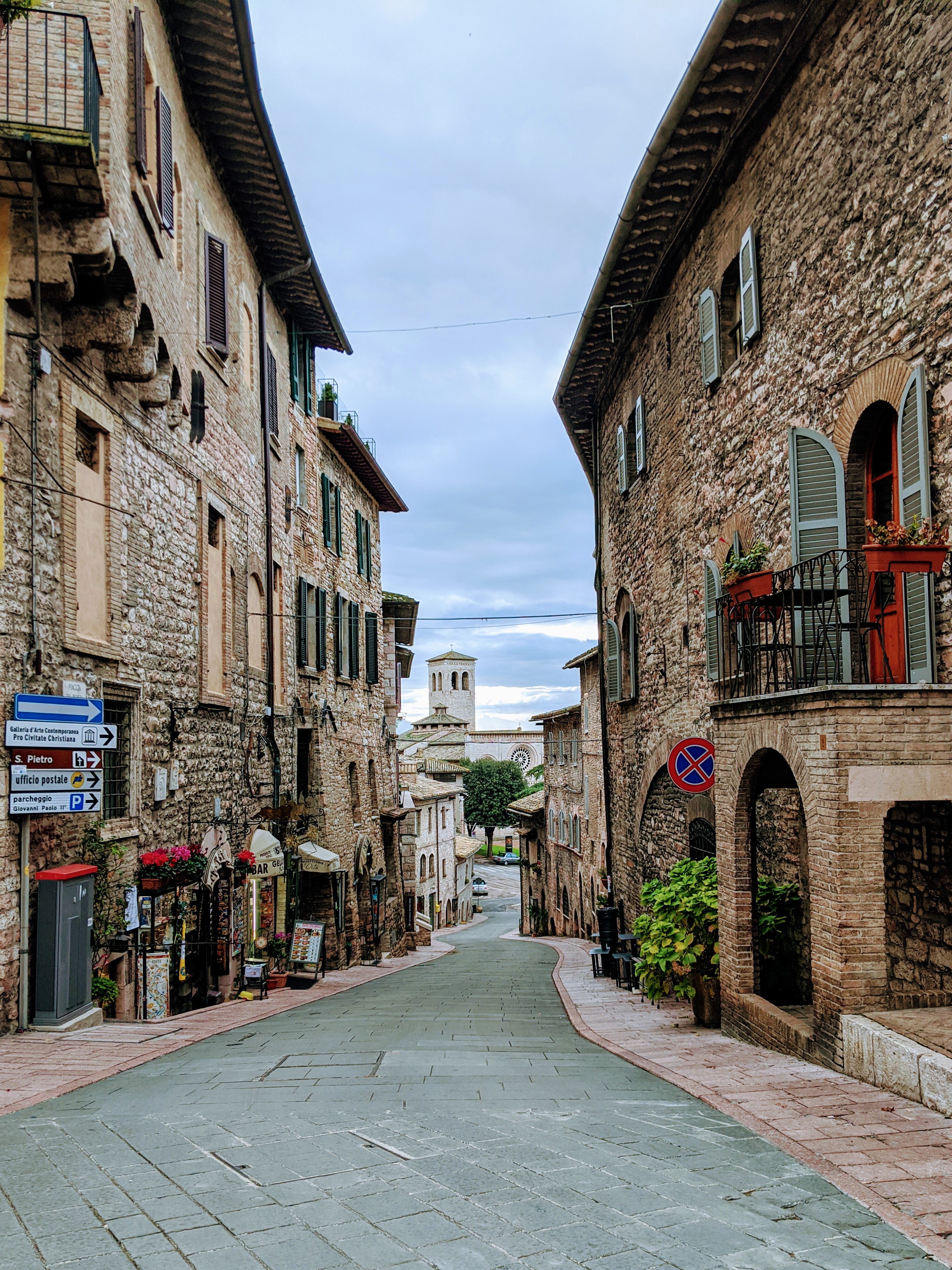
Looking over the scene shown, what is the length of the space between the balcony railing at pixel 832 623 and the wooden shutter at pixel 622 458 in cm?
849

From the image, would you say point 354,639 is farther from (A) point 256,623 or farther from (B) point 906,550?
(B) point 906,550

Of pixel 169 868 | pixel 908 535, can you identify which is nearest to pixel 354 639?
pixel 169 868

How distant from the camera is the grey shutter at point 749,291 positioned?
10.6m

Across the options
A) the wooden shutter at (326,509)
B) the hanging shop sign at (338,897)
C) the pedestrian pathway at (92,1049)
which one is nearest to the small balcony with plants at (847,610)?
the pedestrian pathway at (92,1049)

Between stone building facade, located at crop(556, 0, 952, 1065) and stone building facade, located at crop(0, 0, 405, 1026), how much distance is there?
5.69 metres

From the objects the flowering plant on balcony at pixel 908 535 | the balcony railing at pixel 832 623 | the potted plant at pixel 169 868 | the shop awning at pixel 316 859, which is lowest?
the shop awning at pixel 316 859

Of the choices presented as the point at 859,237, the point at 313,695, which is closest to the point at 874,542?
the point at 859,237

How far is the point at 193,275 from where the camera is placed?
14.2m

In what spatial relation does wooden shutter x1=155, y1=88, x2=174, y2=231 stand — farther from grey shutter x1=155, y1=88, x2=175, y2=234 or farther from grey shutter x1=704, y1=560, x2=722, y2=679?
grey shutter x1=704, y1=560, x2=722, y2=679

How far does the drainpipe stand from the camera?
58.4ft

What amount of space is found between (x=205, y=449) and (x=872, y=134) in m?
9.69

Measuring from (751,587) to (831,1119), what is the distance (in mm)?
4126

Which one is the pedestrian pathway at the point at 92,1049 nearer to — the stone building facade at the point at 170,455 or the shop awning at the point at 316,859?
the stone building facade at the point at 170,455

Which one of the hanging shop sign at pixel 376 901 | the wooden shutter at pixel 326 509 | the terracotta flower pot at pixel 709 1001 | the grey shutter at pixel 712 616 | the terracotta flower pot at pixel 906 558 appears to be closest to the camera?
the terracotta flower pot at pixel 906 558
